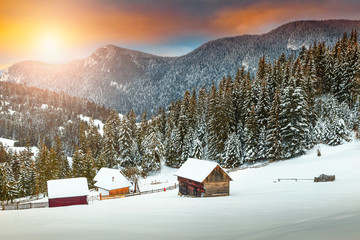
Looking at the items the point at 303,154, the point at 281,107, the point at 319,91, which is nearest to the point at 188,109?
the point at 281,107

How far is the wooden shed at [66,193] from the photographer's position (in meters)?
37.6

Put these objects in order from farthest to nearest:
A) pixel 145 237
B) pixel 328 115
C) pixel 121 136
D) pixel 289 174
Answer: pixel 121 136, pixel 328 115, pixel 289 174, pixel 145 237

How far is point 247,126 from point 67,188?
40510mm

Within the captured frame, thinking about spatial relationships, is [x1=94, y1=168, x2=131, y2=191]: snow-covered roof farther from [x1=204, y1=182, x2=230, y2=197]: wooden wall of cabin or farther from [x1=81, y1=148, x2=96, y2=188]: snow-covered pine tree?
[x1=204, y1=182, x2=230, y2=197]: wooden wall of cabin

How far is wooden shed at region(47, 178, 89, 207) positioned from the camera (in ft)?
A: 123

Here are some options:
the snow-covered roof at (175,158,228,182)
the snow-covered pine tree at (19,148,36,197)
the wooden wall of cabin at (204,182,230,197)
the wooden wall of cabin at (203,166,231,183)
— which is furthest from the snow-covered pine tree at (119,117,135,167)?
the wooden wall of cabin at (203,166,231,183)

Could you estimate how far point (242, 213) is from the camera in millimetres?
15758

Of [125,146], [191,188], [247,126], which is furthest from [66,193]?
[247,126]

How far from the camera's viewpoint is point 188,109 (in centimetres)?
6612

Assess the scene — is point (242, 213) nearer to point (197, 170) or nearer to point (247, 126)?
point (197, 170)

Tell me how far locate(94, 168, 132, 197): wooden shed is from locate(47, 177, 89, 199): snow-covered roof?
6463 mm

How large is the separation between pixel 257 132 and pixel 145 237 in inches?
1952

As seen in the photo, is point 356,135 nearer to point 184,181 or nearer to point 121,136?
point 184,181

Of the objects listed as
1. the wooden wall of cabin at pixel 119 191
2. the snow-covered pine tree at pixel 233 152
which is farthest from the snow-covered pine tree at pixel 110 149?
the snow-covered pine tree at pixel 233 152
